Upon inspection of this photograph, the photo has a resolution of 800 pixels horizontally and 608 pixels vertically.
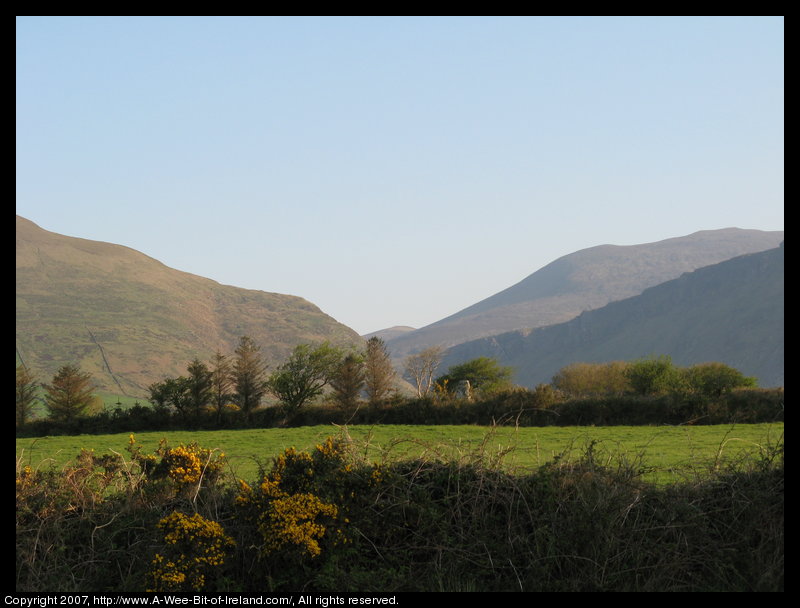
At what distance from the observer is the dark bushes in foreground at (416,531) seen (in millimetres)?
10789

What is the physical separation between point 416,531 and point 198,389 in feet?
108

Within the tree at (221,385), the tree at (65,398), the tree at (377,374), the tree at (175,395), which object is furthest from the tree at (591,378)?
the tree at (65,398)

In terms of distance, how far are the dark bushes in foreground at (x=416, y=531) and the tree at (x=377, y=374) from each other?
110 ft

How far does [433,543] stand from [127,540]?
4.71m

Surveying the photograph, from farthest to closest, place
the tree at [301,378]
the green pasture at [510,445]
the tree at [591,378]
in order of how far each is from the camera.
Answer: the tree at [591,378], the tree at [301,378], the green pasture at [510,445]

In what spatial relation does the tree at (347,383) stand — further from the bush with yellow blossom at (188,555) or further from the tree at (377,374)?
the bush with yellow blossom at (188,555)

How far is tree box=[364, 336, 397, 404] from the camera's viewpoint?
47531 mm

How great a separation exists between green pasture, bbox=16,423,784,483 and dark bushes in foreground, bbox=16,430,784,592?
2.00 ft

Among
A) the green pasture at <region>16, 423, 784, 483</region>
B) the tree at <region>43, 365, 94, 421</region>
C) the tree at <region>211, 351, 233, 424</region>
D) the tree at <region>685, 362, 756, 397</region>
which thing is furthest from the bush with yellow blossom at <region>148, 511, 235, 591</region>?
the tree at <region>43, 365, 94, 421</region>

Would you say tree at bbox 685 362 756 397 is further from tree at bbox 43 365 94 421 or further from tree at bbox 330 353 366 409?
tree at bbox 43 365 94 421
